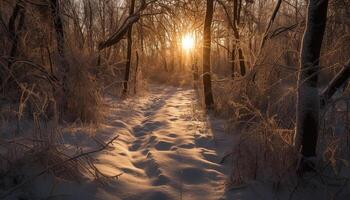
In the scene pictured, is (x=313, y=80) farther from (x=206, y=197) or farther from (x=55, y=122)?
(x=55, y=122)

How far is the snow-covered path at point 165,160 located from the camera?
9.84 feet

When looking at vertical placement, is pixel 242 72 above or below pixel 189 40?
below

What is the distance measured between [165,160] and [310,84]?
1.81 m

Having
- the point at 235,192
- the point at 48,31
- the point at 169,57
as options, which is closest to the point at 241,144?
the point at 235,192

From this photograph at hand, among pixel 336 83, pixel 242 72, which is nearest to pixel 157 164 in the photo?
pixel 336 83

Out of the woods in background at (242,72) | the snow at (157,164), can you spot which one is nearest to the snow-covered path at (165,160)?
the snow at (157,164)

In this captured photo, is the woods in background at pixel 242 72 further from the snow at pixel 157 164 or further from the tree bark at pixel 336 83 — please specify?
the snow at pixel 157 164

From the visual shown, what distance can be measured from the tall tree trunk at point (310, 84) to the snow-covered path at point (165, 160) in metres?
0.88

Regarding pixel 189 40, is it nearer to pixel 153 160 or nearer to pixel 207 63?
pixel 207 63

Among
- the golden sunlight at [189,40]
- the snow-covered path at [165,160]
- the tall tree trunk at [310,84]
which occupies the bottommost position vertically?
the snow-covered path at [165,160]

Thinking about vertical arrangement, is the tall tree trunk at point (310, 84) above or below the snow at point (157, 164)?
above

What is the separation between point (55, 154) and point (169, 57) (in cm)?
2086

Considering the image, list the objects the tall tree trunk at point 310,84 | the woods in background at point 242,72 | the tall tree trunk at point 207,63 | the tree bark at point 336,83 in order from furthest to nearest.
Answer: the tall tree trunk at point 207,63 → the tree bark at point 336,83 → the woods in background at point 242,72 → the tall tree trunk at point 310,84

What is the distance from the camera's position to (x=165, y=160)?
12.6 feet
